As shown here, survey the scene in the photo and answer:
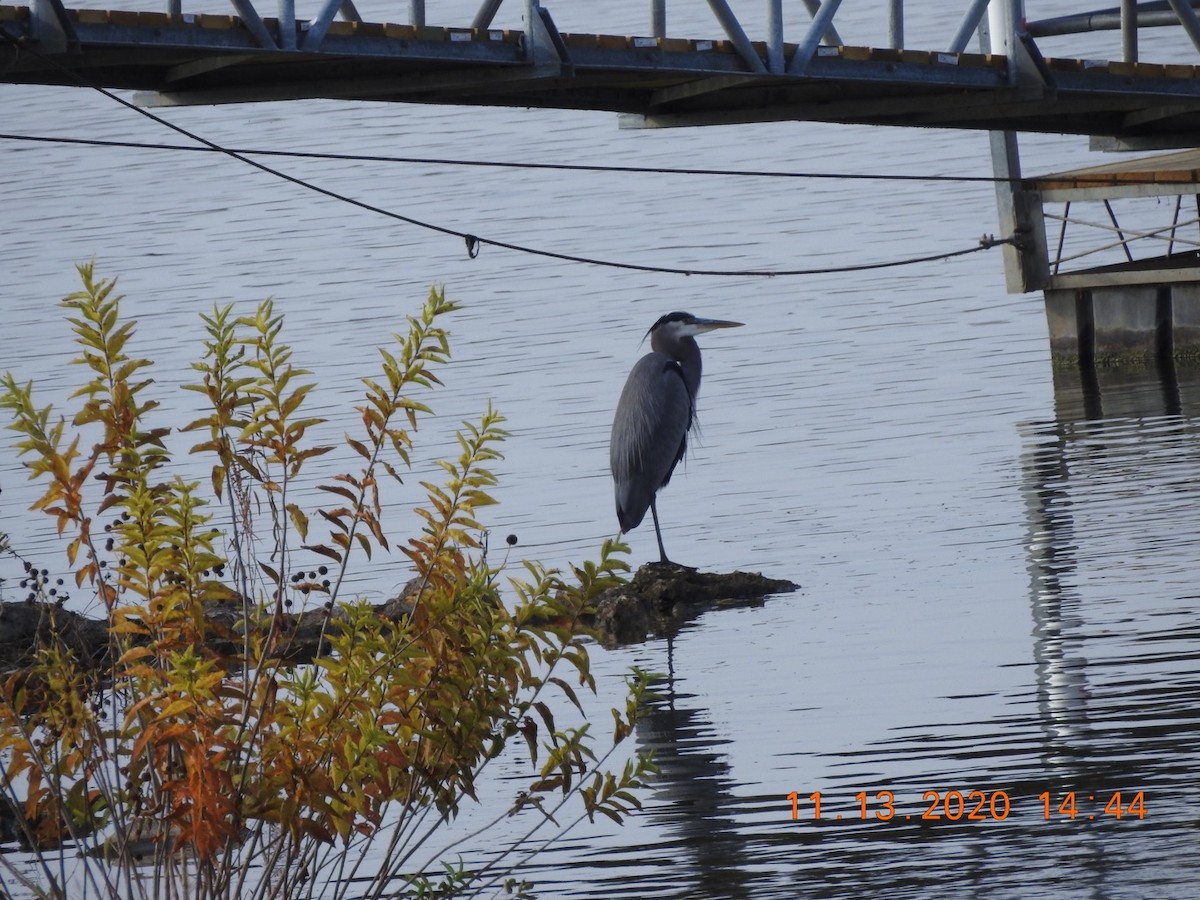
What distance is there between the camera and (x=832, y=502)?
13.1 m

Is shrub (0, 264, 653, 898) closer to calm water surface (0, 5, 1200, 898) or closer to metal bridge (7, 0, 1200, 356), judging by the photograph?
calm water surface (0, 5, 1200, 898)

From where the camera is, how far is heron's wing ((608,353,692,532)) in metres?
11.5

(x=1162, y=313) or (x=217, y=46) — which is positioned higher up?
(x=217, y=46)

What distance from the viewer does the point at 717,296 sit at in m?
28.2

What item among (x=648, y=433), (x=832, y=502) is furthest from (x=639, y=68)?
(x=832, y=502)

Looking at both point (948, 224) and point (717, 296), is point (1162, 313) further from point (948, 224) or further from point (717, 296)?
point (948, 224)

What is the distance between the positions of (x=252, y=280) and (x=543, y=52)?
25242 mm

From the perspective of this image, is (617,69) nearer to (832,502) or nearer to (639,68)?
(639,68)

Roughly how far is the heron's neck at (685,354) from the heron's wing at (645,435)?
0.82 ft

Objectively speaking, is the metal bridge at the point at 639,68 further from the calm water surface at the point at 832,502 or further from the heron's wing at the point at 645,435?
the calm water surface at the point at 832,502

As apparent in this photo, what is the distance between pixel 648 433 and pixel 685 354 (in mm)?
733

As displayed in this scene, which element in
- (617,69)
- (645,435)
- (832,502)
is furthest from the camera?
(832,502)

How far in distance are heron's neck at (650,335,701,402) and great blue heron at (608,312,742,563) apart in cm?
11

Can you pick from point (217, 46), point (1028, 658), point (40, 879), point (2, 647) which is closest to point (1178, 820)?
point (1028, 658)
